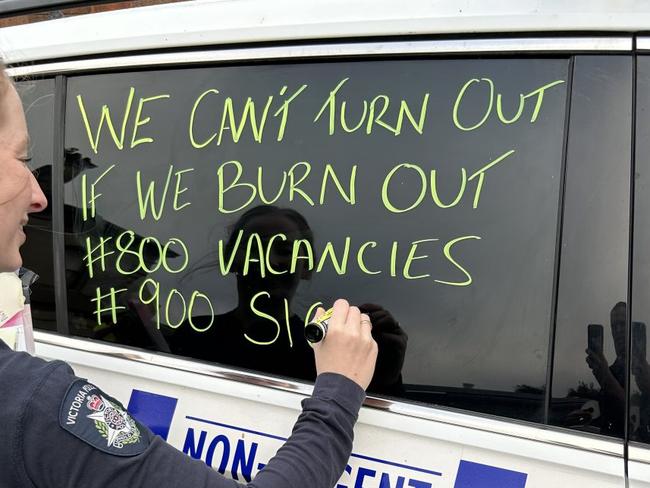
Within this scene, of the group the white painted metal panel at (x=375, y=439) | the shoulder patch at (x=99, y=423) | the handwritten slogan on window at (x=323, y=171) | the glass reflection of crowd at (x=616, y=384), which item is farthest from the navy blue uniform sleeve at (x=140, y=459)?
the glass reflection of crowd at (x=616, y=384)

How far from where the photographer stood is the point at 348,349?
1.17 meters

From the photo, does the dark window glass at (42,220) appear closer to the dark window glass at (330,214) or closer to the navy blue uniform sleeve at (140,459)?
the dark window glass at (330,214)

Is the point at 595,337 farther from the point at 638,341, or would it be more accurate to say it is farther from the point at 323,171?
the point at 323,171

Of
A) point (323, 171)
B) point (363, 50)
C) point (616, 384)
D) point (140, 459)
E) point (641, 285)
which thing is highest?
point (363, 50)

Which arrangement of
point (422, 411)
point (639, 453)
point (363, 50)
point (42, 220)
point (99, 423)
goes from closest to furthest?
1. point (99, 423)
2. point (639, 453)
3. point (422, 411)
4. point (363, 50)
5. point (42, 220)

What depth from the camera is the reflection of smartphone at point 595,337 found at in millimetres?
1097

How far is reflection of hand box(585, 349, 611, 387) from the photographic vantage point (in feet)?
3.59

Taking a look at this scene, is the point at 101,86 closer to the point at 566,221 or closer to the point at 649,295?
the point at 566,221

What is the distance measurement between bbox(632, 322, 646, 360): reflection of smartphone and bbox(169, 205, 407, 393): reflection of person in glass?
59 cm

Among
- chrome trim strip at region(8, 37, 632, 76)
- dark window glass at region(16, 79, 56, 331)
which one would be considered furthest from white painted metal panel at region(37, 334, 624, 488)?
chrome trim strip at region(8, 37, 632, 76)

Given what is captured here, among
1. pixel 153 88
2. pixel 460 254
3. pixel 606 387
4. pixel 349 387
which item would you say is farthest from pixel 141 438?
pixel 153 88

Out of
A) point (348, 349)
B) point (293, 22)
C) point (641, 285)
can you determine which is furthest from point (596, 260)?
point (293, 22)

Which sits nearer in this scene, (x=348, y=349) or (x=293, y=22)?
(x=348, y=349)

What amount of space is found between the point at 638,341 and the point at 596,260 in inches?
5.9
